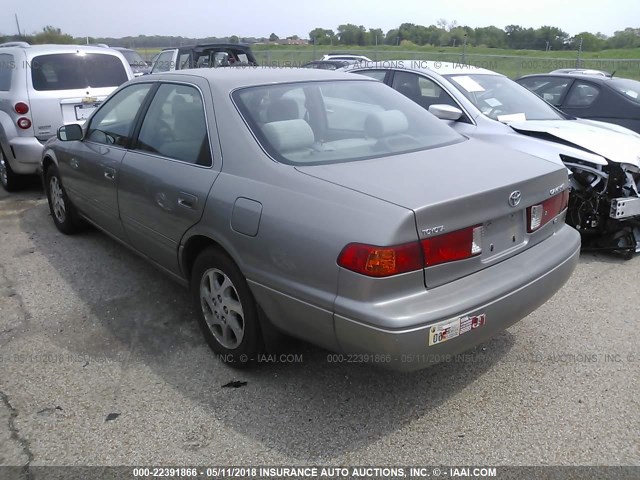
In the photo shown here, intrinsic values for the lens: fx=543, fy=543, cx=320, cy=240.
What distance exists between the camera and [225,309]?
10.0 ft

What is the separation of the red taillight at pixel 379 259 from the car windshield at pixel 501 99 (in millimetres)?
3801

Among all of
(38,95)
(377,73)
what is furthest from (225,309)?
(38,95)

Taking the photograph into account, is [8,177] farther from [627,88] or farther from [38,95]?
[627,88]

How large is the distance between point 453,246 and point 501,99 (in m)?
4.13

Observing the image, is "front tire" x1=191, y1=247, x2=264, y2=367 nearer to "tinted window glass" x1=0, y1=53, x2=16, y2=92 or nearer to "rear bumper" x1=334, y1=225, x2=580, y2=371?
"rear bumper" x1=334, y1=225, x2=580, y2=371

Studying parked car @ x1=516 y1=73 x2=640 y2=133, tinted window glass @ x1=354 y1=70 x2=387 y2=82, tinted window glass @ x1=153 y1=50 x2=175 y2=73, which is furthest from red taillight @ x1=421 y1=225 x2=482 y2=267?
tinted window glass @ x1=153 y1=50 x2=175 y2=73

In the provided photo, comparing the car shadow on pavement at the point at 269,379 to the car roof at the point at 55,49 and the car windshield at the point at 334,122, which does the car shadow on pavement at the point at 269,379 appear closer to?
the car windshield at the point at 334,122

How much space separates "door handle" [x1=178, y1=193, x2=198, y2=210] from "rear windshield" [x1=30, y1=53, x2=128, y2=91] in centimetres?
440

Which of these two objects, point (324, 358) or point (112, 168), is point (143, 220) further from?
point (324, 358)

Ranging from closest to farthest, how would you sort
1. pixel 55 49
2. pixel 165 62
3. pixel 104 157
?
1. pixel 104 157
2. pixel 55 49
3. pixel 165 62

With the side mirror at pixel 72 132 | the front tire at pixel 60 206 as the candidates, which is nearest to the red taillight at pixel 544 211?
the side mirror at pixel 72 132

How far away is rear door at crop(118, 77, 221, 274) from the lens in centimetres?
308

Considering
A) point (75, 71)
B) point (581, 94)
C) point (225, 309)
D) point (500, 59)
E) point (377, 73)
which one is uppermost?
point (500, 59)

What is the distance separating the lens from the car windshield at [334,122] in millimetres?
2914
